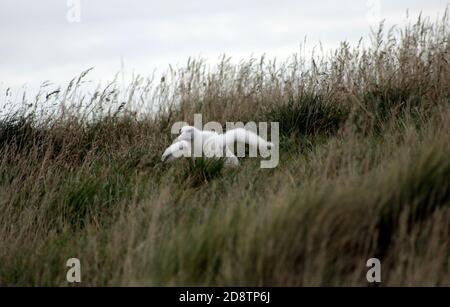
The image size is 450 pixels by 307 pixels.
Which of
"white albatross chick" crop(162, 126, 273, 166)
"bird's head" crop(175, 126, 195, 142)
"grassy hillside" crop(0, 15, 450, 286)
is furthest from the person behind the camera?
"bird's head" crop(175, 126, 195, 142)

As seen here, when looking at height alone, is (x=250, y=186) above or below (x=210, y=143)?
below

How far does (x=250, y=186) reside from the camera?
4.49m

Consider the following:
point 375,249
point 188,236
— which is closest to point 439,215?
point 375,249

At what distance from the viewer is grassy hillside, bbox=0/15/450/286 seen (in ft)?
11.6

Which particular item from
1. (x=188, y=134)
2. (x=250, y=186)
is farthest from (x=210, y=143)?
(x=250, y=186)

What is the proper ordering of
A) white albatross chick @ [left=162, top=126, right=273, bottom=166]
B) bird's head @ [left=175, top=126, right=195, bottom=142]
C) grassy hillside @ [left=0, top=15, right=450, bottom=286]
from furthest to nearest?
bird's head @ [left=175, top=126, right=195, bottom=142] < white albatross chick @ [left=162, top=126, right=273, bottom=166] < grassy hillside @ [left=0, top=15, right=450, bottom=286]

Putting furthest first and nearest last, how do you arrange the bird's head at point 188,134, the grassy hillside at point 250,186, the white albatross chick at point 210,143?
the bird's head at point 188,134
the white albatross chick at point 210,143
the grassy hillside at point 250,186

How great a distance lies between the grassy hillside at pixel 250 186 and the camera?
3539mm

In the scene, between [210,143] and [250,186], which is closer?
[250,186]

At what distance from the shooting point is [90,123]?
7672 millimetres

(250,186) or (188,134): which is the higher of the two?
(188,134)

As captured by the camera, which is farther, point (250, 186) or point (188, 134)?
point (188, 134)

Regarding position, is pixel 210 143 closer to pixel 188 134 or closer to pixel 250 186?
pixel 188 134
